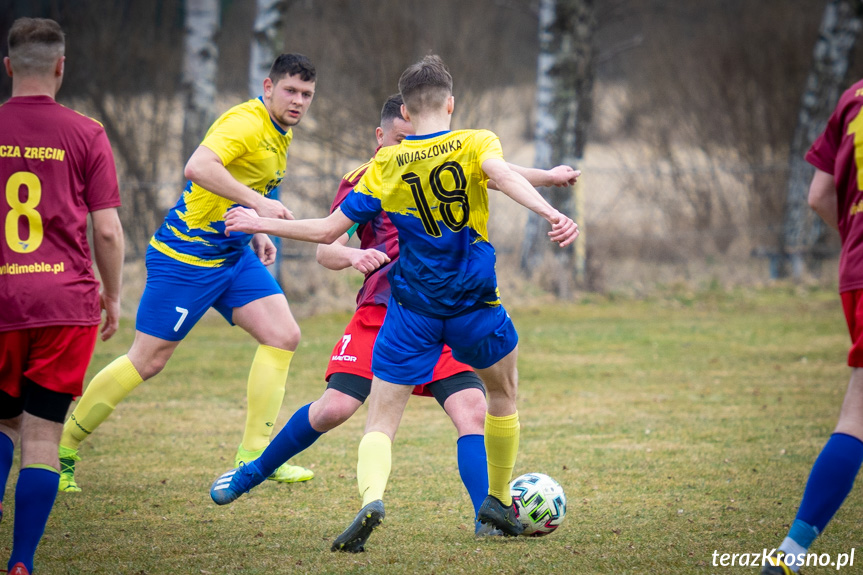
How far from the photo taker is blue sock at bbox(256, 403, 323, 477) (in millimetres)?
4344

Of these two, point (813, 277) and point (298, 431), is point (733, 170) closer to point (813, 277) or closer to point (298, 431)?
point (813, 277)

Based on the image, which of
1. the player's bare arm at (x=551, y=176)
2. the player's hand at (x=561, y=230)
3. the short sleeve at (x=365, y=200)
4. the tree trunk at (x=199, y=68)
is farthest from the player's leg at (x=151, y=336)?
the tree trunk at (x=199, y=68)

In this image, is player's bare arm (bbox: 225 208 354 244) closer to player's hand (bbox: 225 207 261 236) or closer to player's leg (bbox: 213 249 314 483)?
player's hand (bbox: 225 207 261 236)

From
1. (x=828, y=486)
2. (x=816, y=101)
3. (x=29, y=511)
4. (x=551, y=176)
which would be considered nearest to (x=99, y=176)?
(x=29, y=511)

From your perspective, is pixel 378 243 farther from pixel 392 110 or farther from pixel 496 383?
pixel 496 383

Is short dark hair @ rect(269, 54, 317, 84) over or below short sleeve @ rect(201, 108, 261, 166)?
over

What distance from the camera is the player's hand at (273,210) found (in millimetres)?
4188

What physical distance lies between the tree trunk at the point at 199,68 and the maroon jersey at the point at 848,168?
Answer: 10.4 metres

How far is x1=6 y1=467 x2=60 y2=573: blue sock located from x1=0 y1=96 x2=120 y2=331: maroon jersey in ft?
1.89

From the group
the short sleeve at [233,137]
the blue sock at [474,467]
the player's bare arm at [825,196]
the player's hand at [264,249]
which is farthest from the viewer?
the player's hand at [264,249]

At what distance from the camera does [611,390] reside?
307 inches

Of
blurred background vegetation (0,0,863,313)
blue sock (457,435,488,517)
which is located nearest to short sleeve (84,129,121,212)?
blue sock (457,435,488,517)

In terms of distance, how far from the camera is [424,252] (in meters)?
3.72

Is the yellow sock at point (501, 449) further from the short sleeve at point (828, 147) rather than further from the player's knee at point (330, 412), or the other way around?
the short sleeve at point (828, 147)
